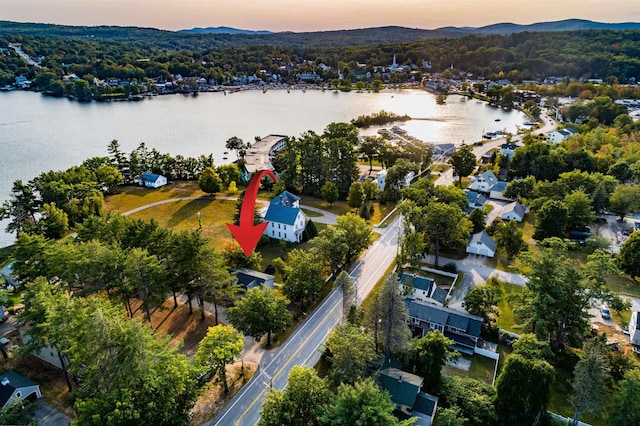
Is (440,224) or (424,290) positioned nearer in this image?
(424,290)

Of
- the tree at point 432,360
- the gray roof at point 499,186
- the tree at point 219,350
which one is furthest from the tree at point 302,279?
the gray roof at point 499,186

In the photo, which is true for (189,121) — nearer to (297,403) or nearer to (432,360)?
(432,360)

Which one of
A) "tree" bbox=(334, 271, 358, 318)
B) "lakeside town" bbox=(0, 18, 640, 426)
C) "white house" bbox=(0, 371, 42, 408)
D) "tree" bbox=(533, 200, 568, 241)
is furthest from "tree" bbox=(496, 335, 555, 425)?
"white house" bbox=(0, 371, 42, 408)

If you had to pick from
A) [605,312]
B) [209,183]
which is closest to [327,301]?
[605,312]

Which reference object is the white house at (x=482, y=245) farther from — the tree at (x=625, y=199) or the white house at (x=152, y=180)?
the white house at (x=152, y=180)

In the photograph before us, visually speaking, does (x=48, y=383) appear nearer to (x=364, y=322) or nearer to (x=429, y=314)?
(x=364, y=322)

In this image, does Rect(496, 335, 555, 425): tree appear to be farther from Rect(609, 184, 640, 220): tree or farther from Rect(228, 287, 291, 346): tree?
Rect(609, 184, 640, 220): tree
